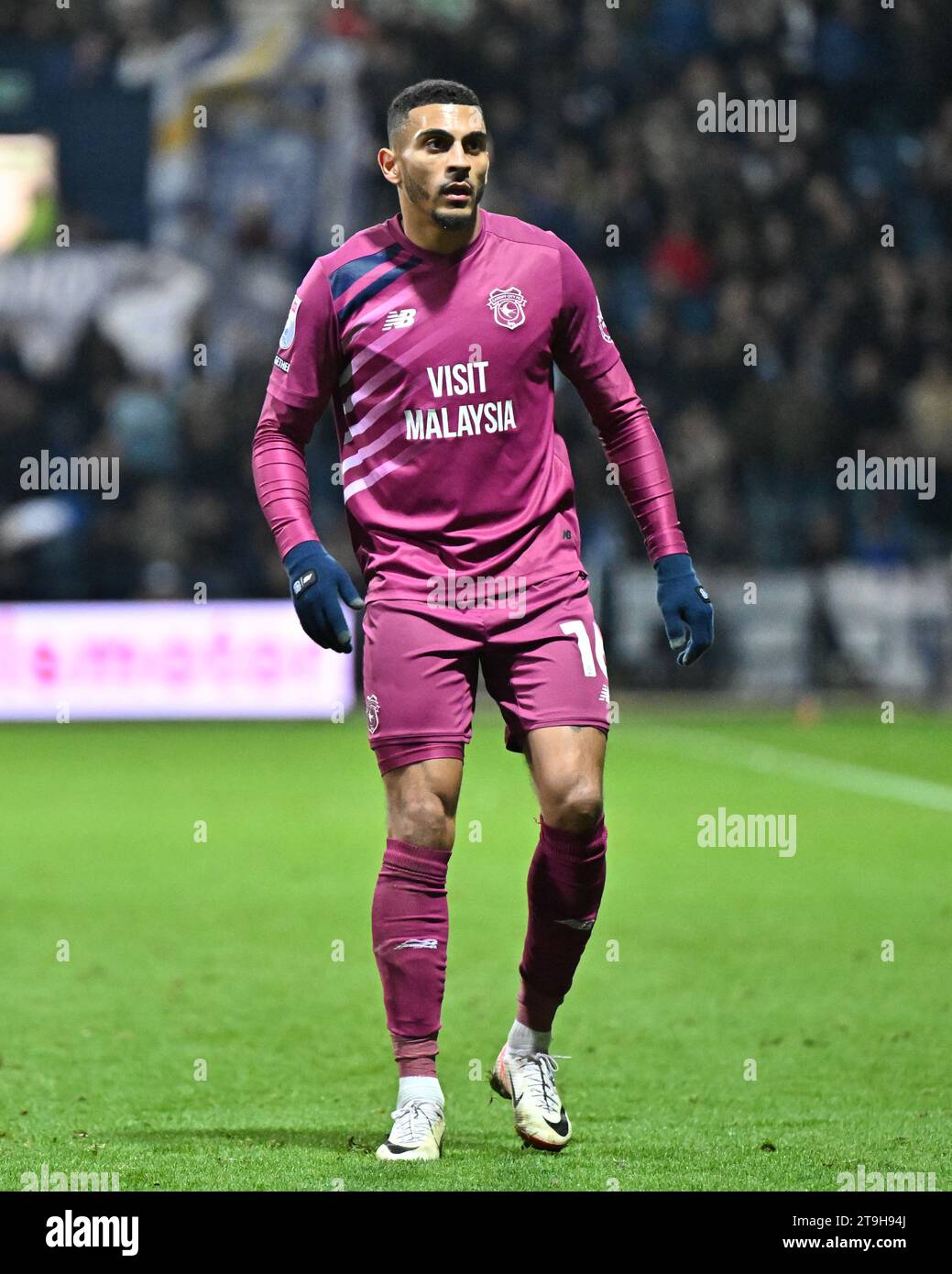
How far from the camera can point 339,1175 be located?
4.36m

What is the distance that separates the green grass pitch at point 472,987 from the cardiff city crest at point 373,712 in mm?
906

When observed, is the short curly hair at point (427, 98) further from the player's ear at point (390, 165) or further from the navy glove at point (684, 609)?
the navy glove at point (684, 609)

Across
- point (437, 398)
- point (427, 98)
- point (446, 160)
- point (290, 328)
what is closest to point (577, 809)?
point (437, 398)

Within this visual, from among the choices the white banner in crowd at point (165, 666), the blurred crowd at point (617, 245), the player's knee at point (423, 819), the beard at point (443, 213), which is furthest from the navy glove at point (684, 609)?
the blurred crowd at point (617, 245)

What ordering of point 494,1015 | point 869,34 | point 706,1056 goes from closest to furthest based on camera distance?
1. point 706,1056
2. point 494,1015
3. point 869,34

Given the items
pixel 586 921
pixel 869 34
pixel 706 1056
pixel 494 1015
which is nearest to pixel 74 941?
pixel 494 1015

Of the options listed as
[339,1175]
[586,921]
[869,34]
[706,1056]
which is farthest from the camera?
[869,34]

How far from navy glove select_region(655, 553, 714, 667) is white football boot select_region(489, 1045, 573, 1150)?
977mm

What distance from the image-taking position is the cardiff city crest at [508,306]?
488cm

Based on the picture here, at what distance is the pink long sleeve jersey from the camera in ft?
15.9

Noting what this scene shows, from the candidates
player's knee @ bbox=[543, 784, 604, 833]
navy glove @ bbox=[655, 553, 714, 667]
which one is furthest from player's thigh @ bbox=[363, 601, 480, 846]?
navy glove @ bbox=[655, 553, 714, 667]

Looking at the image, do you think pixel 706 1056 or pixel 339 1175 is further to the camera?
pixel 706 1056

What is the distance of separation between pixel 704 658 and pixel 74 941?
1123 cm

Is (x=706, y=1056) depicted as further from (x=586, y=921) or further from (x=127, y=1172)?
(x=127, y=1172)
